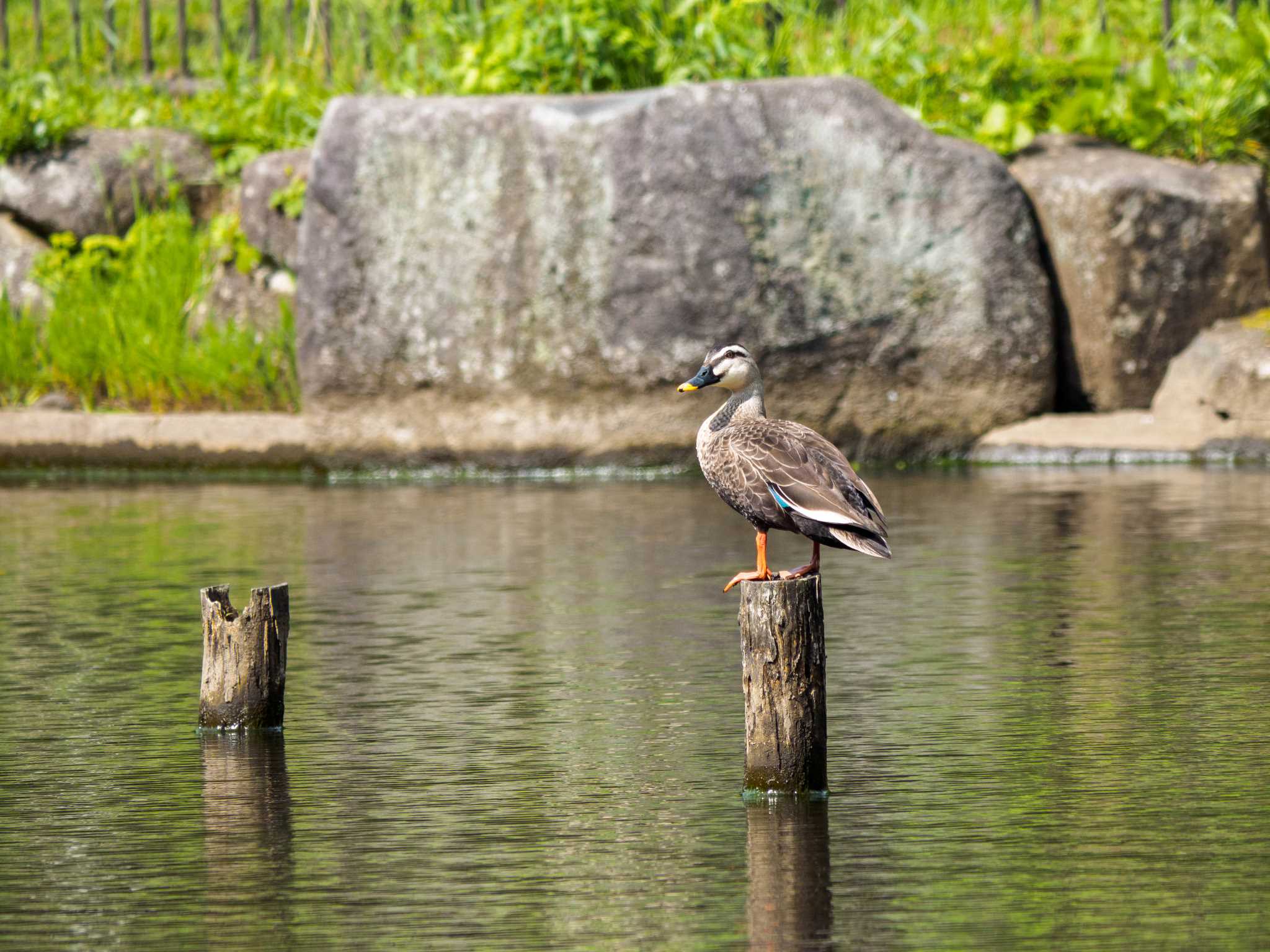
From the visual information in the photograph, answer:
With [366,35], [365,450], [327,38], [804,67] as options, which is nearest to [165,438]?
[365,450]

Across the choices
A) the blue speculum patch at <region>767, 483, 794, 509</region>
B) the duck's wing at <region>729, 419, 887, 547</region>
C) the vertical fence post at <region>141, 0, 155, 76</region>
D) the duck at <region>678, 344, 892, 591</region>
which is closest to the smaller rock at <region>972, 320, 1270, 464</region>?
the vertical fence post at <region>141, 0, 155, 76</region>

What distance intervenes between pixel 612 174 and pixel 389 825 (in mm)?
9029

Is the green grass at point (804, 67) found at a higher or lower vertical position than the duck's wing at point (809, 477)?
higher

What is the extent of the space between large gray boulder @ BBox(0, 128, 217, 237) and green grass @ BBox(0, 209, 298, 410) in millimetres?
449

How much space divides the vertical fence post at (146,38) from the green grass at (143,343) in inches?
81.6

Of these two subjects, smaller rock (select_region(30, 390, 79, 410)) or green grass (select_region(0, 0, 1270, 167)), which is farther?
green grass (select_region(0, 0, 1270, 167))

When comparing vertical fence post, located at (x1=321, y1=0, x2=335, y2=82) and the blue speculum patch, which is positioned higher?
vertical fence post, located at (x1=321, y1=0, x2=335, y2=82)

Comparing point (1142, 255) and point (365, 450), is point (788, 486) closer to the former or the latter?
point (365, 450)

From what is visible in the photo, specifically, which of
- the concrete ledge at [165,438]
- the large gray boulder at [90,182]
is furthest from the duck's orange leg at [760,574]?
the large gray boulder at [90,182]

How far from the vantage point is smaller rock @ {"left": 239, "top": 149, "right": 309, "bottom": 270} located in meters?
15.2

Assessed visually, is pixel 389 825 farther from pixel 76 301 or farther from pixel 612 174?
pixel 76 301

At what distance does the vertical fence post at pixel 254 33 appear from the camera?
16.8 m

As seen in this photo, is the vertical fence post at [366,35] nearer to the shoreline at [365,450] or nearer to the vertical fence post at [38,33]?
the vertical fence post at [38,33]

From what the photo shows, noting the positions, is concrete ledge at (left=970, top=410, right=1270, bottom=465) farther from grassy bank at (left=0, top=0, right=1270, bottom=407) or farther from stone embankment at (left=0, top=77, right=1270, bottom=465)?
grassy bank at (left=0, top=0, right=1270, bottom=407)
